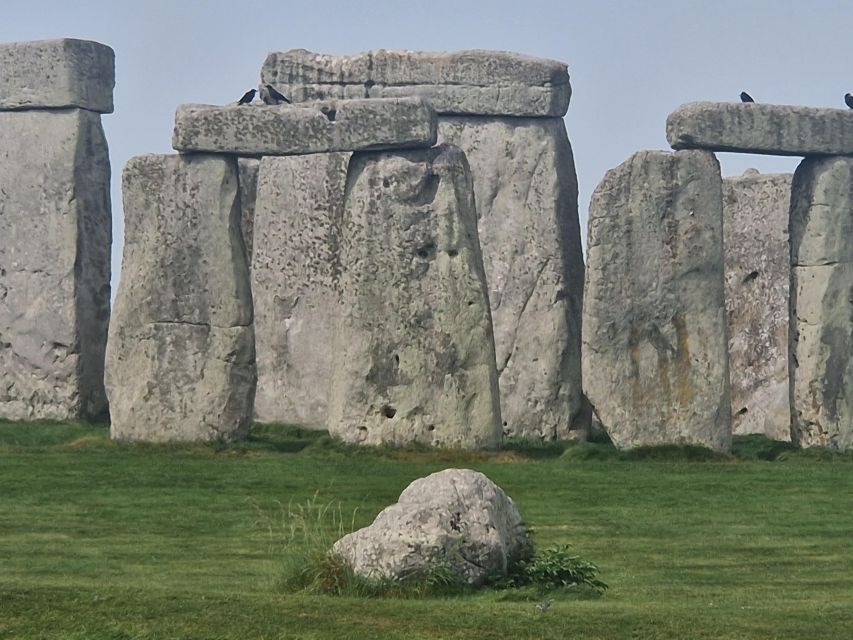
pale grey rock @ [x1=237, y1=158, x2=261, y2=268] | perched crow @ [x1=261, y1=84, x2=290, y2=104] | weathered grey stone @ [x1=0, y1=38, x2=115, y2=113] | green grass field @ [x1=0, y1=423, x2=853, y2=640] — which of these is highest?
weathered grey stone @ [x1=0, y1=38, x2=115, y2=113]

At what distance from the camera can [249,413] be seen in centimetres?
2612

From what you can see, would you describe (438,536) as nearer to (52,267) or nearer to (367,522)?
(367,522)

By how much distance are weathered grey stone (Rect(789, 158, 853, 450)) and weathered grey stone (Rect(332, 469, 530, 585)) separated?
37.5ft

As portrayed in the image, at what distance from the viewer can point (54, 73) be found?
94.7 ft

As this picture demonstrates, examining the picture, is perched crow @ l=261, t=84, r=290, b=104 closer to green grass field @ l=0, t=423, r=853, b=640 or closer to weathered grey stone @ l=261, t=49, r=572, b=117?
weathered grey stone @ l=261, t=49, r=572, b=117

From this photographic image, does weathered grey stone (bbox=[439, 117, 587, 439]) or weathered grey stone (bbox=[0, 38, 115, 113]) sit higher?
weathered grey stone (bbox=[0, 38, 115, 113])

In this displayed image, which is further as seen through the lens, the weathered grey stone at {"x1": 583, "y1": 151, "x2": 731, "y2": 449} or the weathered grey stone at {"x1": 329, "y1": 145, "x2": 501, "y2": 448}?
the weathered grey stone at {"x1": 583, "y1": 151, "x2": 731, "y2": 449}

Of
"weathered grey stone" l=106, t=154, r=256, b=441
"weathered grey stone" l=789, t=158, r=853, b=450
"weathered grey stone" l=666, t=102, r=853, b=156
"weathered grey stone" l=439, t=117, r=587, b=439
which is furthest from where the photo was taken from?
"weathered grey stone" l=439, t=117, r=587, b=439

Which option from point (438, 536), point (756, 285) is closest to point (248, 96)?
point (756, 285)

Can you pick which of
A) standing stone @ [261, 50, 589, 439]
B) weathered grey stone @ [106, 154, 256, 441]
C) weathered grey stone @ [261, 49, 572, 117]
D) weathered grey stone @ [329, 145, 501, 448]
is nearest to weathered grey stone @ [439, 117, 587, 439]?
standing stone @ [261, 50, 589, 439]

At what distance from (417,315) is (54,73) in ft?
20.0

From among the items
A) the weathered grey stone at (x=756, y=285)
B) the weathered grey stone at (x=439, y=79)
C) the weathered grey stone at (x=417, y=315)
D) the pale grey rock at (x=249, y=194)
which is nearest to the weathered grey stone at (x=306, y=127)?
the weathered grey stone at (x=417, y=315)

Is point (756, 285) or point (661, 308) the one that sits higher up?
point (756, 285)

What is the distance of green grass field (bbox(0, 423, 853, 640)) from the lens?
14.3 m
